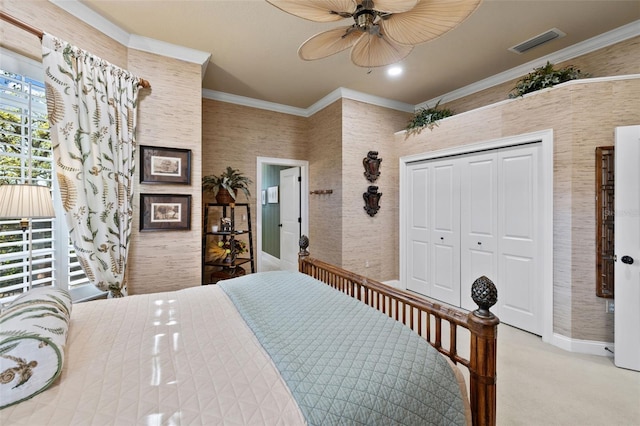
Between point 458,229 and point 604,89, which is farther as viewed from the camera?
point 458,229

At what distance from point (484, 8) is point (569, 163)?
1.51 metres

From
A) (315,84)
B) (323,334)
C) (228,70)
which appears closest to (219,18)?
(228,70)

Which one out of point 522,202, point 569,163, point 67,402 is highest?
point 569,163

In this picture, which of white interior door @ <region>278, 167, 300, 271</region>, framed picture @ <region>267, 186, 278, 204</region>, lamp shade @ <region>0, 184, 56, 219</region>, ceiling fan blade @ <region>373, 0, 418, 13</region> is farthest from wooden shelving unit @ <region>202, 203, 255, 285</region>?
ceiling fan blade @ <region>373, 0, 418, 13</region>

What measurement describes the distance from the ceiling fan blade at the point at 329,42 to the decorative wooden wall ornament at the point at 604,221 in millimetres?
2300

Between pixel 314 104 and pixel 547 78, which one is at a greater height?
pixel 314 104

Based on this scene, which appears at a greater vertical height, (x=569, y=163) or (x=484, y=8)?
(x=484, y=8)

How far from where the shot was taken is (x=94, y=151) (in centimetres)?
216

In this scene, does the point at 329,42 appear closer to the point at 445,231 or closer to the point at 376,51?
the point at 376,51

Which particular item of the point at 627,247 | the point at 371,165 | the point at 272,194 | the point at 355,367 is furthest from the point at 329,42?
the point at 272,194

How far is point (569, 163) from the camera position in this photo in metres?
2.48

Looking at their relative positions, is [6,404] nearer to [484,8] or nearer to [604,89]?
[484,8]

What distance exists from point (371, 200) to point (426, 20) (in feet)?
9.15

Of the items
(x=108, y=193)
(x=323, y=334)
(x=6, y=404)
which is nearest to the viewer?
(x=6, y=404)
